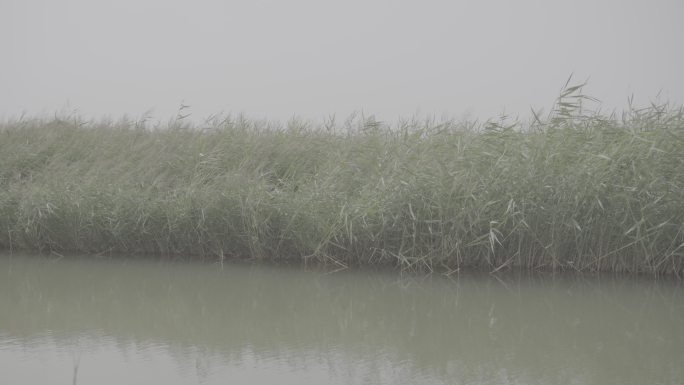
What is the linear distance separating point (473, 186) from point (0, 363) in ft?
10.9

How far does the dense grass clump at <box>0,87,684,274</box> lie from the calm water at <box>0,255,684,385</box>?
284 mm

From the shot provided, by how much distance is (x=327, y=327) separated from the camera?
3422 mm

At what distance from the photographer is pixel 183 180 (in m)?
6.14

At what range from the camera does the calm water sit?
2.64 meters

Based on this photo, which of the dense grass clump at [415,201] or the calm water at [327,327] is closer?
the calm water at [327,327]

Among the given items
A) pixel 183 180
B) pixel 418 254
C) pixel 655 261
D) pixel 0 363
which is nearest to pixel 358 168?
pixel 418 254

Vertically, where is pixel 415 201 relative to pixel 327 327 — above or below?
above

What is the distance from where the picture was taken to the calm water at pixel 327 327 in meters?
2.64

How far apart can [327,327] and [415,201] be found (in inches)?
66.3

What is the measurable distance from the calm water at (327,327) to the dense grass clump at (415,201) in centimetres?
28

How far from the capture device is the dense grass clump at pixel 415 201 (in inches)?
182

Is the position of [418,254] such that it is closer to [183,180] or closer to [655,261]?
[655,261]

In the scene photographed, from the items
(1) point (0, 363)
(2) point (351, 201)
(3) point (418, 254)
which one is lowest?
(1) point (0, 363)

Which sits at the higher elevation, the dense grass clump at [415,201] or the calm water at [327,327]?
the dense grass clump at [415,201]
